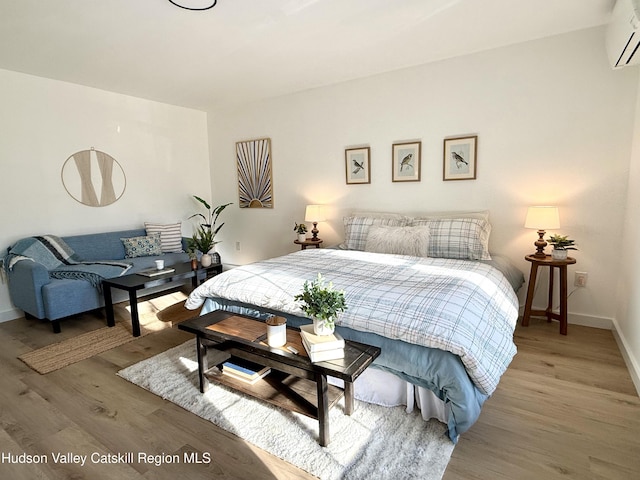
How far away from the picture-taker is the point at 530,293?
3014 millimetres

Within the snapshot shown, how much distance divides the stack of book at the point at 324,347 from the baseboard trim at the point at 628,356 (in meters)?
1.84

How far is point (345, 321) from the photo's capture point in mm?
1938

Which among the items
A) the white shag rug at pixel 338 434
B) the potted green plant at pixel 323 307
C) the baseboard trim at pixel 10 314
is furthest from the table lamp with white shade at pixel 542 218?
the baseboard trim at pixel 10 314

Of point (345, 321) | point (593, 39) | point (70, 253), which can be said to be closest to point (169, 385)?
point (345, 321)

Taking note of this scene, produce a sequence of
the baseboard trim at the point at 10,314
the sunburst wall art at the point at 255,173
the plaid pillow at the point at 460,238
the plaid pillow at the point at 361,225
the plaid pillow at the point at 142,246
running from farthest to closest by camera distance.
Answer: the sunburst wall art at the point at 255,173 → the plaid pillow at the point at 142,246 → the plaid pillow at the point at 361,225 → the baseboard trim at the point at 10,314 → the plaid pillow at the point at 460,238

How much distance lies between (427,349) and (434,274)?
2.69ft

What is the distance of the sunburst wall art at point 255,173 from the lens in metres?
4.82

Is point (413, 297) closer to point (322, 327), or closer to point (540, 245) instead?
point (322, 327)

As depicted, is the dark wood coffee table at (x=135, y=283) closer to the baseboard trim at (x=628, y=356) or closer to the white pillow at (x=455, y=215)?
the white pillow at (x=455, y=215)

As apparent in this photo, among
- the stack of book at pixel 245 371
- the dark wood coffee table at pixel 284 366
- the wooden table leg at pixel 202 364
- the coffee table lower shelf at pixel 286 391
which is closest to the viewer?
the dark wood coffee table at pixel 284 366

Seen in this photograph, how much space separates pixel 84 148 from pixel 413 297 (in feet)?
13.2

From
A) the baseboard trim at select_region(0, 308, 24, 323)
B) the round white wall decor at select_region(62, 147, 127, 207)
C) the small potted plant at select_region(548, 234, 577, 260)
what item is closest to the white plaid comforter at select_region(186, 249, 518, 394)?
the small potted plant at select_region(548, 234, 577, 260)

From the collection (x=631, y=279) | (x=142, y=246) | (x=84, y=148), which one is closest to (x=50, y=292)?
(x=142, y=246)

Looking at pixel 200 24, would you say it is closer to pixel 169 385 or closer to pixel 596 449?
pixel 169 385
